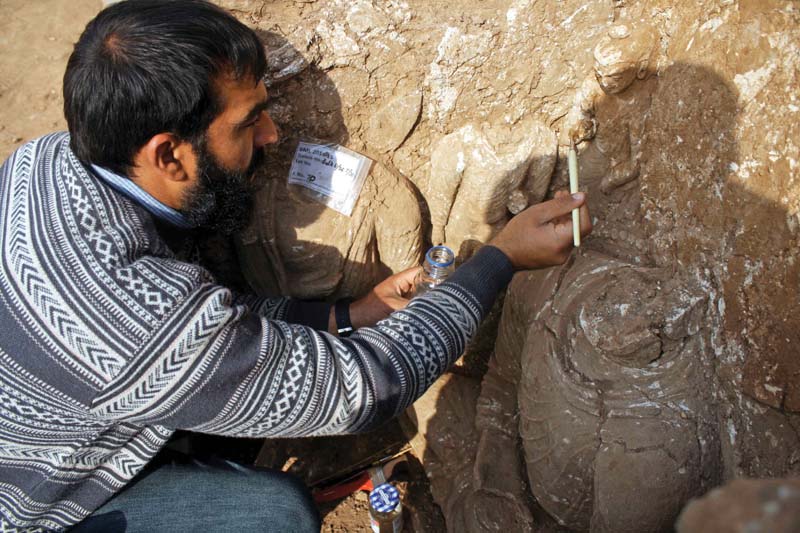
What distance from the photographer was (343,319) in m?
2.04

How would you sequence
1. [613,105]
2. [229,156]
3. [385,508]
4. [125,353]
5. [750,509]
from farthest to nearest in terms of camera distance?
1. [385,508]
2. [613,105]
3. [229,156]
4. [125,353]
5. [750,509]

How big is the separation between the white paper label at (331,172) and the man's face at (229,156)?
237 mm

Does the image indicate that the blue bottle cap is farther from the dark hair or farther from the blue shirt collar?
the dark hair

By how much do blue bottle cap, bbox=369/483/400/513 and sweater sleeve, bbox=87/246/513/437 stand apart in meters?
0.84

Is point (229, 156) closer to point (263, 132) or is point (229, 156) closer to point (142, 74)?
point (263, 132)

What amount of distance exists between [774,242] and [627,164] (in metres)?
0.56

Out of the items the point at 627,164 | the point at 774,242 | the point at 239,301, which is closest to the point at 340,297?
the point at 239,301

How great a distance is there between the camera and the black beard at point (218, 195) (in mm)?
1539

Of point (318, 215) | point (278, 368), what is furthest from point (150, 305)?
point (318, 215)

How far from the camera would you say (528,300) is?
191cm

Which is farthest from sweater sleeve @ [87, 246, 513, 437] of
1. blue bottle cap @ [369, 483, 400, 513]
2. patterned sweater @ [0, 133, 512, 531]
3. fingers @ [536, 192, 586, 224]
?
blue bottle cap @ [369, 483, 400, 513]

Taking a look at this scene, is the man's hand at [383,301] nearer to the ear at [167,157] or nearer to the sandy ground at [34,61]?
the ear at [167,157]

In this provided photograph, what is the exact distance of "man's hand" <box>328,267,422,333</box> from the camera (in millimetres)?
1987

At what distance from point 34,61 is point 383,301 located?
11.1ft
